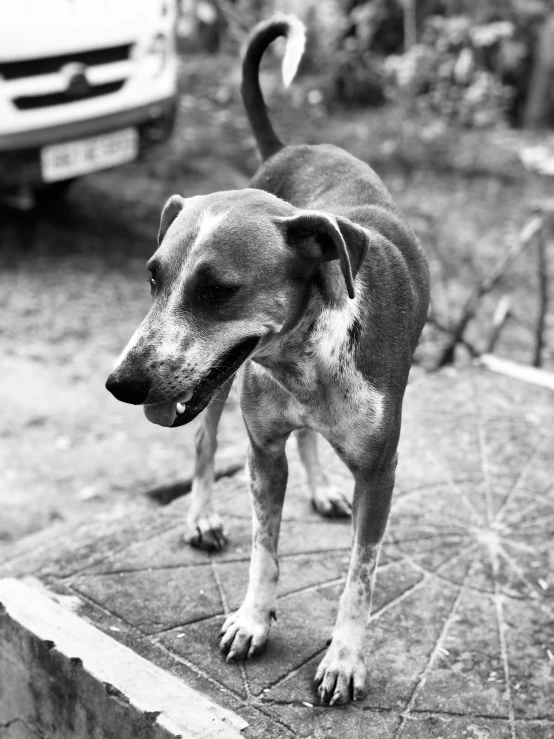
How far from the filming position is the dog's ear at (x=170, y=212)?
2.61 metres

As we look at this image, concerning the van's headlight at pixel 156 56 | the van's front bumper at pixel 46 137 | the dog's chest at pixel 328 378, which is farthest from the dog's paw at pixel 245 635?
the van's headlight at pixel 156 56

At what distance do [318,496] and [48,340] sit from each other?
9.69 ft

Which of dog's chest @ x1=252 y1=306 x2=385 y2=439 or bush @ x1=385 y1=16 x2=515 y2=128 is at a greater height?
dog's chest @ x1=252 y1=306 x2=385 y2=439

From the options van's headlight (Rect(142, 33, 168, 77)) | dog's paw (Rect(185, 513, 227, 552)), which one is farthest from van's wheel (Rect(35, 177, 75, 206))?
dog's paw (Rect(185, 513, 227, 552))

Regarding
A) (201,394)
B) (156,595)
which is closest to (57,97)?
(156,595)

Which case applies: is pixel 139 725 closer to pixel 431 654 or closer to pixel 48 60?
pixel 431 654

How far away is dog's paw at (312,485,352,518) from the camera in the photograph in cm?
384

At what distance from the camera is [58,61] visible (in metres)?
6.70

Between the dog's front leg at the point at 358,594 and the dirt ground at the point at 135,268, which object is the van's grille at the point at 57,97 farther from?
the dog's front leg at the point at 358,594

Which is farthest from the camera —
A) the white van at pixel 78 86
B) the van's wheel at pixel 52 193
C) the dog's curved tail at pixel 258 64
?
the van's wheel at pixel 52 193

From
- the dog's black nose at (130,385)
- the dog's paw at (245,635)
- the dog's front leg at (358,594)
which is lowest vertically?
the dog's paw at (245,635)

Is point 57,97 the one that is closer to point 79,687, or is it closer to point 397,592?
point 397,592

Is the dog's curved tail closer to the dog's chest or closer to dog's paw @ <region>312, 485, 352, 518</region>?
the dog's chest

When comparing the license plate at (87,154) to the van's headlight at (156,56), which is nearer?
the license plate at (87,154)
